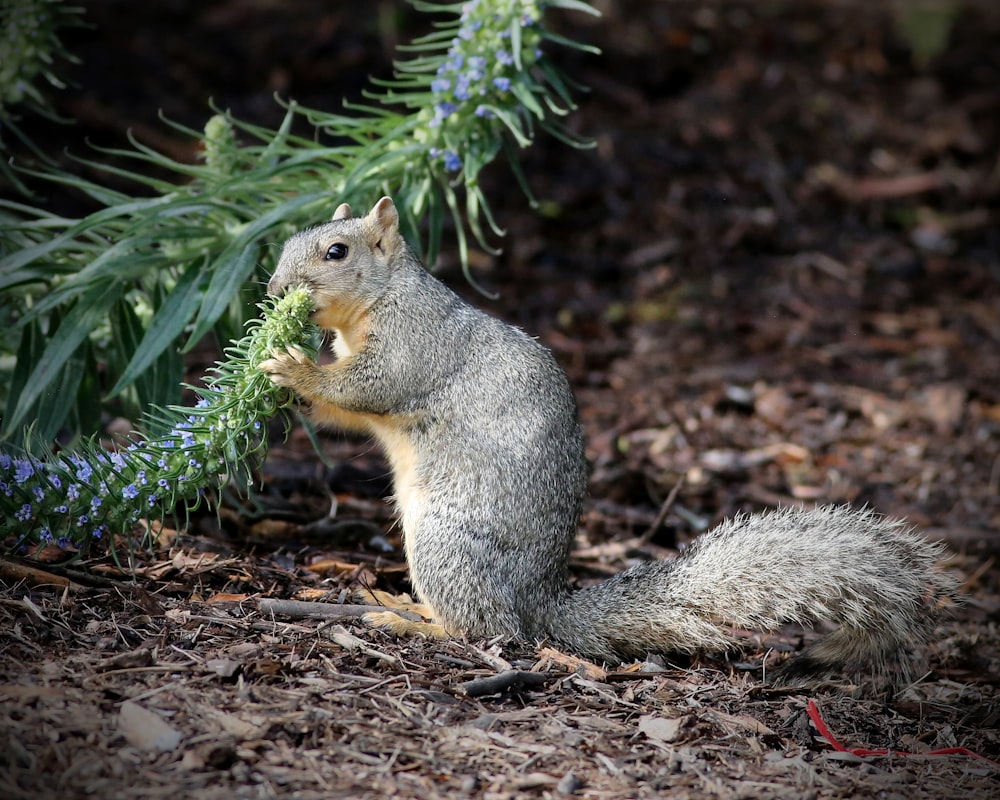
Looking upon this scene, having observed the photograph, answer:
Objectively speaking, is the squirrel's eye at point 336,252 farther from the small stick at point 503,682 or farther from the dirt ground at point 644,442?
the small stick at point 503,682

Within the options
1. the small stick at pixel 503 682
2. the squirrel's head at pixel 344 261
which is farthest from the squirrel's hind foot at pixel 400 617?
the squirrel's head at pixel 344 261

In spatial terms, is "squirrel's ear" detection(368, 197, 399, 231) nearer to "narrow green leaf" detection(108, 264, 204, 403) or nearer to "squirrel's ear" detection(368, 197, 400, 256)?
"squirrel's ear" detection(368, 197, 400, 256)

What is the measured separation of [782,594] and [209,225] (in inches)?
109

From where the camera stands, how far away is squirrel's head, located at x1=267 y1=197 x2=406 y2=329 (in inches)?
173

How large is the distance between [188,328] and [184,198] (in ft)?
1.92

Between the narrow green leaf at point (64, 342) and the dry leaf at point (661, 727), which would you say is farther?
the narrow green leaf at point (64, 342)

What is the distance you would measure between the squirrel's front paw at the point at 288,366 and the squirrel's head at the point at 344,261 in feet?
0.76

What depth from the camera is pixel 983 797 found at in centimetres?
357

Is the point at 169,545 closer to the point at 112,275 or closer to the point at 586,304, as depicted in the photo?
the point at 112,275

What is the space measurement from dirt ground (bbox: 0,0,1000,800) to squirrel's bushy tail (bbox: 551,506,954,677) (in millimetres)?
179

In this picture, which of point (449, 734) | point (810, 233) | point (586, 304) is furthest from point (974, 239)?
point (449, 734)

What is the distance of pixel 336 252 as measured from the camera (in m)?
4.49

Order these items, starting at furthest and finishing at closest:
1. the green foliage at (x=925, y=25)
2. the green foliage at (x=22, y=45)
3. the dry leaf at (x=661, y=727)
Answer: the green foliage at (x=925, y=25) < the green foliage at (x=22, y=45) < the dry leaf at (x=661, y=727)

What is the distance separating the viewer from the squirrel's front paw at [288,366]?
418 centimetres
